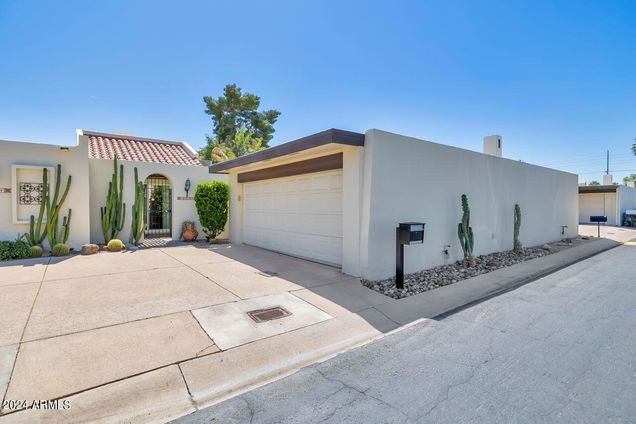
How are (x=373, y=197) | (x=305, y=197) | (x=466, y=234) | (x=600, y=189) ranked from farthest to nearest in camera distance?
(x=600, y=189)
(x=305, y=197)
(x=466, y=234)
(x=373, y=197)

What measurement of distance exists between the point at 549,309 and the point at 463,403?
10.9ft

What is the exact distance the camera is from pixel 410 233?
5445mm

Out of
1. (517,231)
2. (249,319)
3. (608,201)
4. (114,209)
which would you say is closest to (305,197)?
(249,319)

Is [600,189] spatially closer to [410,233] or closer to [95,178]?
[410,233]

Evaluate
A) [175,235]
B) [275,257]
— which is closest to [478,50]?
[275,257]

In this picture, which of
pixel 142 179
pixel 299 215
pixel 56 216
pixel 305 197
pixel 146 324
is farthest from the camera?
pixel 142 179

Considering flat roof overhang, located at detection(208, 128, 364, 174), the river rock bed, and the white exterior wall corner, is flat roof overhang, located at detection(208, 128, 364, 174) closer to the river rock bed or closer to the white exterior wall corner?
the white exterior wall corner

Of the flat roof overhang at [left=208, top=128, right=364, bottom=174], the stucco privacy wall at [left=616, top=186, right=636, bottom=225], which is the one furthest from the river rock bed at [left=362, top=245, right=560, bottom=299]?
the stucco privacy wall at [left=616, top=186, right=636, bottom=225]

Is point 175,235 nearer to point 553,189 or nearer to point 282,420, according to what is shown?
point 282,420

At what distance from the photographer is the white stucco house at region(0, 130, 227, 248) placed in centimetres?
821

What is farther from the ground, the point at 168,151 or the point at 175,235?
the point at 168,151

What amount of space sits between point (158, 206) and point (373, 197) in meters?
11.2

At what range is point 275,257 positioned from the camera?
8578 millimetres

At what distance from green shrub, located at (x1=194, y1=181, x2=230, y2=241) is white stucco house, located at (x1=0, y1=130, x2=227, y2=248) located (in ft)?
2.69
